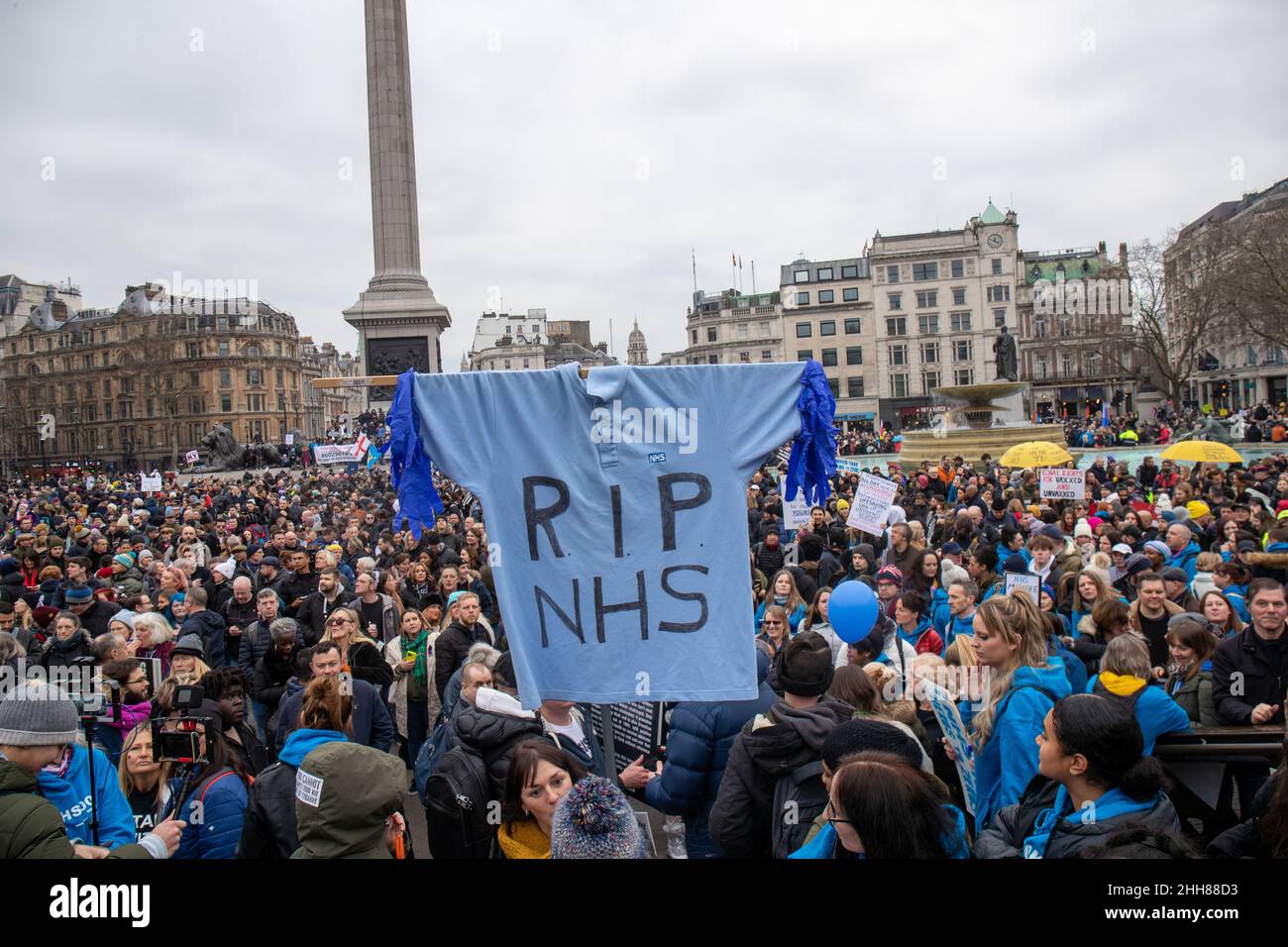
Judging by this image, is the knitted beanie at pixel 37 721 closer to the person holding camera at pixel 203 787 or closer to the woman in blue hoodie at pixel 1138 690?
the person holding camera at pixel 203 787

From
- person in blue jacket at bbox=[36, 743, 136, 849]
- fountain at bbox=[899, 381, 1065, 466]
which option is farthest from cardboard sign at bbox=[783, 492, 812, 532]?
fountain at bbox=[899, 381, 1065, 466]

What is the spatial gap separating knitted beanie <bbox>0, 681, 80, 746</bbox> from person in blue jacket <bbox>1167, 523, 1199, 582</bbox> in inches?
371

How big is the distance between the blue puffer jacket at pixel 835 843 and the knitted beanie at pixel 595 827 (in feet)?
1.76

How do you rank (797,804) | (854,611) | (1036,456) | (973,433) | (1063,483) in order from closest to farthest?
(797,804)
(854,611)
(1063,483)
(1036,456)
(973,433)

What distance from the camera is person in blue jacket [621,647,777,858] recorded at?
3889mm

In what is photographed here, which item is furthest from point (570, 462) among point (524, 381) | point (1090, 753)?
point (1090, 753)

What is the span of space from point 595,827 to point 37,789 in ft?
7.74

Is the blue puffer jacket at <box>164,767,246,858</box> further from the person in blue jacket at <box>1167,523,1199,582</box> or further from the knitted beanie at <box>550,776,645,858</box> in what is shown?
the person in blue jacket at <box>1167,523,1199,582</box>

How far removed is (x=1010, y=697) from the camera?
3936 millimetres

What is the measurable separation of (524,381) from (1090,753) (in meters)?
2.46

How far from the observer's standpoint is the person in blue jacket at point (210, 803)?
12.5ft

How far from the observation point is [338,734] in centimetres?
392

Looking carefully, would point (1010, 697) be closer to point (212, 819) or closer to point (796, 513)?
point (212, 819)

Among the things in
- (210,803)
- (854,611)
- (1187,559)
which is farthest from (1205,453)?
(210,803)
